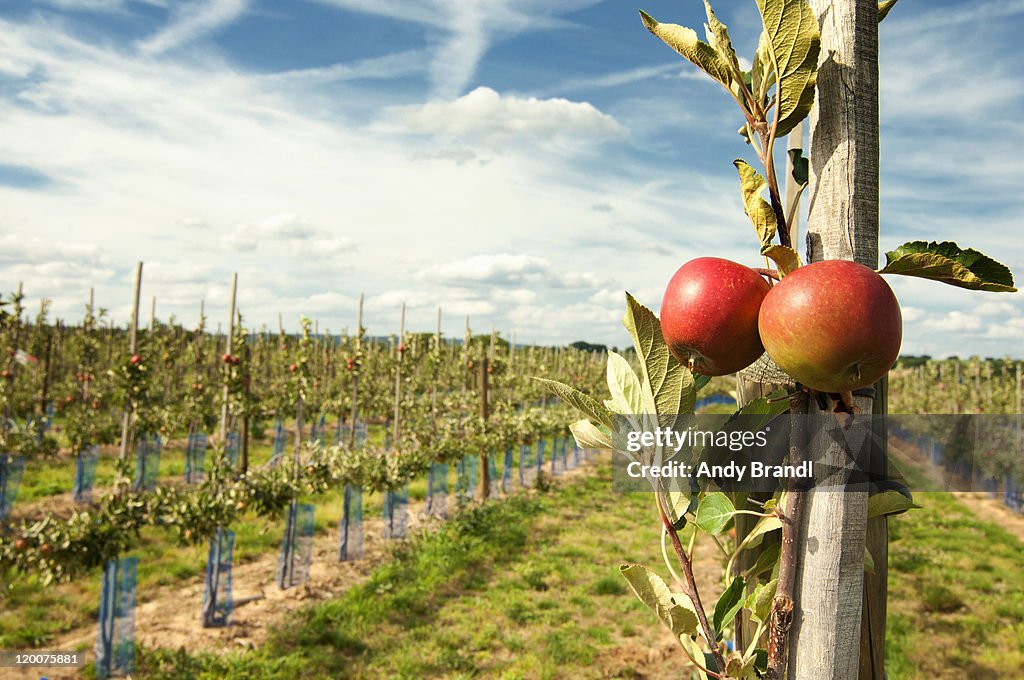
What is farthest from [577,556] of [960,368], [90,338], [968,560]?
[960,368]

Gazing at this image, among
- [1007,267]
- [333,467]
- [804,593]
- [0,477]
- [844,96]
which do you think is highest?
[844,96]

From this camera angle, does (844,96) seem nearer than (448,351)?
Yes

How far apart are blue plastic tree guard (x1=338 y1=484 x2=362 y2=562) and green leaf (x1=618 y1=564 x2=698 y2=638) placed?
744 cm

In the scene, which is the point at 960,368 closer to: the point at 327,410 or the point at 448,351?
the point at 448,351

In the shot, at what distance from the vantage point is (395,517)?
9.88 m

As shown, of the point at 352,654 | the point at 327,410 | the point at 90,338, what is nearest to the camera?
the point at 352,654

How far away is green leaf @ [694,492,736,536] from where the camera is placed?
828 mm

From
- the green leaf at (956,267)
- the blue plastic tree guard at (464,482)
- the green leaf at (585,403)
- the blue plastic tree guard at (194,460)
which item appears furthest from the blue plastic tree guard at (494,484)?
the green leaf at (956,267)

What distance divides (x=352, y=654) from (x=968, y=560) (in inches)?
331

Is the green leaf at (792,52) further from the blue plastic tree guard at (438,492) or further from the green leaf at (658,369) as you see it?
the blue plastic tree guard at (438,492)

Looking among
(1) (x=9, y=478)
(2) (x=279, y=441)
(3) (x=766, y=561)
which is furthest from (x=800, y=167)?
(2) (x=279, y=441)

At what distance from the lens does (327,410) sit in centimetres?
1500

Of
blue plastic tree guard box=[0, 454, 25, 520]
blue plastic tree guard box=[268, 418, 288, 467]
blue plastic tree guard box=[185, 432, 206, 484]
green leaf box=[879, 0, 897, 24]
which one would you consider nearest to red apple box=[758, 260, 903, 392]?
green leaf box=[879, 0, 897, 24]

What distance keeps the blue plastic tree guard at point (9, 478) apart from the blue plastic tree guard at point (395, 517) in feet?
16.0
